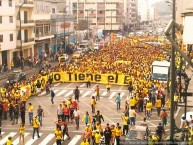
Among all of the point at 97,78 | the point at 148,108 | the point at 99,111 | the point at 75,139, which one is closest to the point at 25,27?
the point at 97,78

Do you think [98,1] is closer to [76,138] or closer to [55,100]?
[55,100]

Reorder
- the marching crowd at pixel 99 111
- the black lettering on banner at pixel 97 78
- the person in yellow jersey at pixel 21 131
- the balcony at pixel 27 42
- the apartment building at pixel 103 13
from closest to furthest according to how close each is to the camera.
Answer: the marching crowd at pixel 99 111 → the person in yellow jersey at pixel 21 131 → the black lettering on banner at pixel 97 78 → the balcony at pixel 27 42 → the apartment building at pixel 103 13

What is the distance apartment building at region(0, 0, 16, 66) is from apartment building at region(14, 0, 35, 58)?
1.36 m

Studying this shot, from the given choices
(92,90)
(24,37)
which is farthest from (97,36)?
(92,90)

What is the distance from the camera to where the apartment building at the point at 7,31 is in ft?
168

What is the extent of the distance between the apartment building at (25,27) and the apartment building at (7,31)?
53.6 inches

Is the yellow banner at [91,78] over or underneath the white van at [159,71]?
underneath

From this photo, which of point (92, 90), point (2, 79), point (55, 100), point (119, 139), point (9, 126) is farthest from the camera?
point (2, 79)

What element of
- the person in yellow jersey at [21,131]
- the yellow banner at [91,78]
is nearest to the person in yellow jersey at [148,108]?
the person in yellow jersey at [21,131]

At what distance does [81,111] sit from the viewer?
27922 millimetres

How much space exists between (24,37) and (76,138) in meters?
39.8

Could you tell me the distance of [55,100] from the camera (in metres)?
31.7

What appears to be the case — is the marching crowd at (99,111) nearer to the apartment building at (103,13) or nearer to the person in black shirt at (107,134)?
the person in black shirt at (107,134)

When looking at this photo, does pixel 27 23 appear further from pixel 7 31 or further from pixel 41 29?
pixel 41 29
